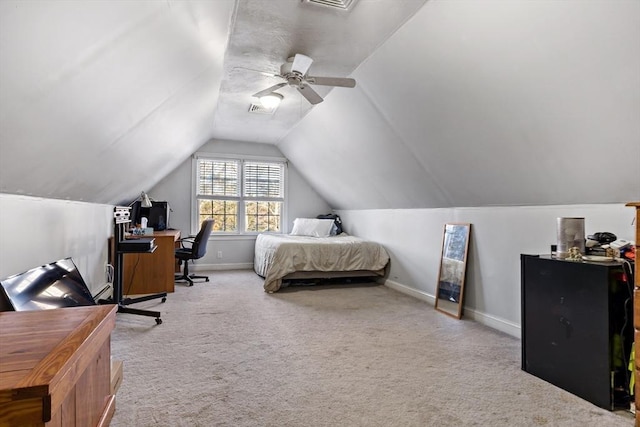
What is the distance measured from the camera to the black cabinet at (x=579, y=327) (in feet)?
6.43

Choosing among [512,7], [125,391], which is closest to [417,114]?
[512,7]

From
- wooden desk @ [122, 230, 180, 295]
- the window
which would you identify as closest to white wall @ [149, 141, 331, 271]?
the window

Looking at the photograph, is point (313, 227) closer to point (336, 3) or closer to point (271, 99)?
point (271, 99)

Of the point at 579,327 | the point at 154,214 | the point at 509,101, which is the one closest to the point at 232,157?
the point at 154,214

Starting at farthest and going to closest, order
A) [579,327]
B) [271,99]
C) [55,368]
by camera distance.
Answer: [271,99] → [579,327] → [55,368]

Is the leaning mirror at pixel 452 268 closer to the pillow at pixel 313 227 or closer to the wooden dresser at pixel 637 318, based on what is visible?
the wooden dresser at pixel 637 318

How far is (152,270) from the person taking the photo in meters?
4.55

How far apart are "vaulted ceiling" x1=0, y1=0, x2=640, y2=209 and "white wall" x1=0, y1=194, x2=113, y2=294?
0.13 meters

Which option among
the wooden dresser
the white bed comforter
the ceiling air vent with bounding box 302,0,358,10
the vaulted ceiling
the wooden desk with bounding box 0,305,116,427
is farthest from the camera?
the white bed comforter

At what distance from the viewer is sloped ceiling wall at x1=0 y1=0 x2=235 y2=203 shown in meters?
1.29

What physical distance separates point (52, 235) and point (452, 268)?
3689mm

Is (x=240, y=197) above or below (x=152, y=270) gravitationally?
above

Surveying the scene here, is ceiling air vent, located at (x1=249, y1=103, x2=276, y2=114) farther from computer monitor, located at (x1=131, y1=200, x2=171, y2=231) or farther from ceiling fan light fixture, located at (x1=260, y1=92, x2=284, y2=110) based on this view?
computer monitor, located at (x1=131, y1=200, x2=171, y2=231)

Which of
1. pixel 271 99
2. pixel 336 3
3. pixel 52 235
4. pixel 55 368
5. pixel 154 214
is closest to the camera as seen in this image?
pixel 55 368
